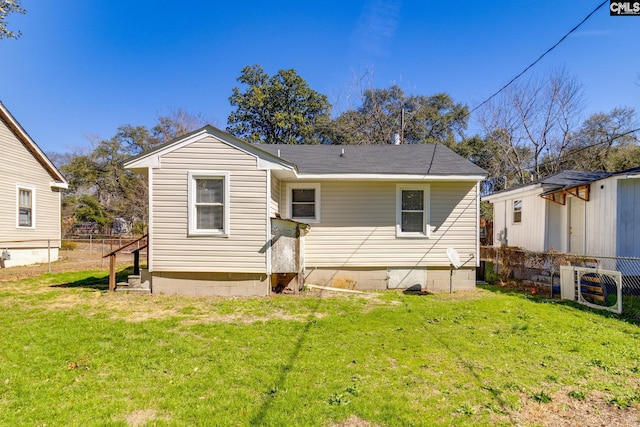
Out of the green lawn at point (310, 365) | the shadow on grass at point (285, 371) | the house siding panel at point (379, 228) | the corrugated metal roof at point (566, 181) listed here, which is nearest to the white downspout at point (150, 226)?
the green lawn at point (310, 365)

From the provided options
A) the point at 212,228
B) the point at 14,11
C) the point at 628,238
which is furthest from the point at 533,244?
the point at 14,11

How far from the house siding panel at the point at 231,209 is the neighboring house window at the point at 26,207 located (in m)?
9.69

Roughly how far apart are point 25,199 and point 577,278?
18794 millimetres

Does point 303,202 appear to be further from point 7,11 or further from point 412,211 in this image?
point 7,11

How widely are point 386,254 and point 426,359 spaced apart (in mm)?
4777

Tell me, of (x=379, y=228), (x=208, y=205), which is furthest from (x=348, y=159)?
(x=208, y=205)

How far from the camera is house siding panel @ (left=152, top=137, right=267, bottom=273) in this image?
293 inches

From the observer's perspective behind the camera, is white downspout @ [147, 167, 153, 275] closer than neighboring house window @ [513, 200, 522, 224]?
Yes

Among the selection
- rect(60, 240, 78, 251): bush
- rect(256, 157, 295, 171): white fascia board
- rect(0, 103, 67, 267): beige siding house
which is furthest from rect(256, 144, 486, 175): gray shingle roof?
rect(60, 240, 78, 251): bush

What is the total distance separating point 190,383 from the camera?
10.9 feet

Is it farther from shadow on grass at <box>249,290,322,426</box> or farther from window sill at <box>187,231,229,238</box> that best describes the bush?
shadow on grass at <box>249,290,322,426</box>

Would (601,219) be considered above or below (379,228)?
above

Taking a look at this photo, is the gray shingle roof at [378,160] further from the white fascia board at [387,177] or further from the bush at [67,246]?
the bush at [67,246]

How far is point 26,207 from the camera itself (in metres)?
13.1
